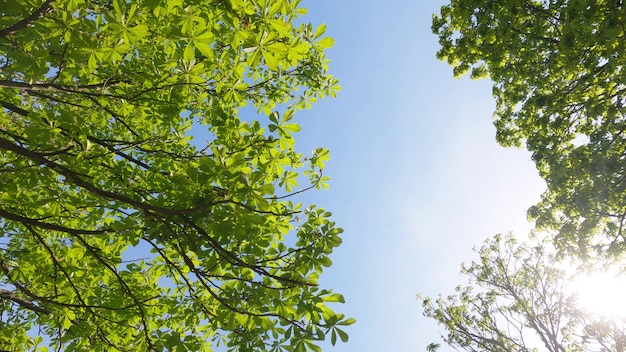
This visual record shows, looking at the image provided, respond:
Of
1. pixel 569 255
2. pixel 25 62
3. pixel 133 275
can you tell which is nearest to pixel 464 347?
pixel 569 255

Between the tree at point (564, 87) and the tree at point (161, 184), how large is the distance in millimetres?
5528

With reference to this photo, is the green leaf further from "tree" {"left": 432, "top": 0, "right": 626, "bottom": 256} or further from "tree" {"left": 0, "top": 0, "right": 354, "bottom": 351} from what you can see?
"tree" {"left": 432, "top": 0, "right": 626, "bottom": 256}

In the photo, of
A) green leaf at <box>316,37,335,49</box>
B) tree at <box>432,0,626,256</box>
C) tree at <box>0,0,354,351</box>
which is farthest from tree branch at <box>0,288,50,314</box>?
tree at <box>432,0,626,256</box>

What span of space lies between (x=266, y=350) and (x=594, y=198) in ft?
25.5

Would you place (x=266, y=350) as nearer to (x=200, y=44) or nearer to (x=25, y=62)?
(x=200, y=44)

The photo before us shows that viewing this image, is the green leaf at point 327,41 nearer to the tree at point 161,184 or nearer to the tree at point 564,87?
the tree at point 161,184

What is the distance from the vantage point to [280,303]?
3.00 m

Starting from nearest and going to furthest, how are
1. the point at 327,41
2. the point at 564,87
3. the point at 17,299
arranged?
the point at 327,41 → the point at 17,299 → the point at 564,87

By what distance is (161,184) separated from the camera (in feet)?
12.3

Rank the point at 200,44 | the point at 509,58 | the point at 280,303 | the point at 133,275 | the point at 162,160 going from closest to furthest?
1. the point at 200,44
2. the point at 280,303
3. the point at 162,160
4. the point at 133,275
5. the point at 509,58

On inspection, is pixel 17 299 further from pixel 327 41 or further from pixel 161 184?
pixel 327 41

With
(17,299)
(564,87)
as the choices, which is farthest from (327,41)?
(564,87)

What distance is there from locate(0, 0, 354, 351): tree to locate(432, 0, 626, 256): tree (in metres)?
5.53

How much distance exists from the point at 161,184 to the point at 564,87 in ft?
28.4
